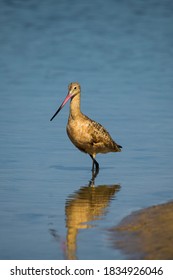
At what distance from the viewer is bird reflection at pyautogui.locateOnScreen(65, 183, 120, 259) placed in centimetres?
786

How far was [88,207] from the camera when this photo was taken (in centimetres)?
905

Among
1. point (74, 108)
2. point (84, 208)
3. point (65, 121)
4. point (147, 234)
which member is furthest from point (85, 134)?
point (147, 234)

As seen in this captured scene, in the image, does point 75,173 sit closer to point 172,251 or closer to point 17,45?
point 172,251

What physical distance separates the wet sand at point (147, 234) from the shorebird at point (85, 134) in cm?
261

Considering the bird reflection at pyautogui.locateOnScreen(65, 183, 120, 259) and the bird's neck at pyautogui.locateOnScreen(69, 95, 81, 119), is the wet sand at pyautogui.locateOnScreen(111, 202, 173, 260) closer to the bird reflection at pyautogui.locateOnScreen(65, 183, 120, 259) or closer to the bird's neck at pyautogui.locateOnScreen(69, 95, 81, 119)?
the bird reflection at pyautogui.locateOnScreen(65, 183, 120, 259)

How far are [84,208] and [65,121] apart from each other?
473 centimetres

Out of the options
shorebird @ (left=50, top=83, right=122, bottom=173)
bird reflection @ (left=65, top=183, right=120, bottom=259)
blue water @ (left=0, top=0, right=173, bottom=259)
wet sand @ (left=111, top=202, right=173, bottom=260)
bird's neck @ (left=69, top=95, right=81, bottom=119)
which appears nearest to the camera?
wet sand @ (left=111, top=202, right=173, bottom=260)

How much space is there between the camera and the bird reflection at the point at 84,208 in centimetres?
786

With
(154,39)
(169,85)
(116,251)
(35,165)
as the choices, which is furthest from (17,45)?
(116,251)

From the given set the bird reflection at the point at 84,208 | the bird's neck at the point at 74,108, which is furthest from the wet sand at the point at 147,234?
the bird's neck at the point at 74,108

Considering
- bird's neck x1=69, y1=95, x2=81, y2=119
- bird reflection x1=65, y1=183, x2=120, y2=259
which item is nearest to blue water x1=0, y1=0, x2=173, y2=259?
bird reflection x1=65, y1=183, x2=120, y2=259

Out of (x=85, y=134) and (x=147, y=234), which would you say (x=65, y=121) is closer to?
(x=85, y=134)

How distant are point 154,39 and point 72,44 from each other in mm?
2791

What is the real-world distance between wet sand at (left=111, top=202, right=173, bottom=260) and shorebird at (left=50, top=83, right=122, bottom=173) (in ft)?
8.55
